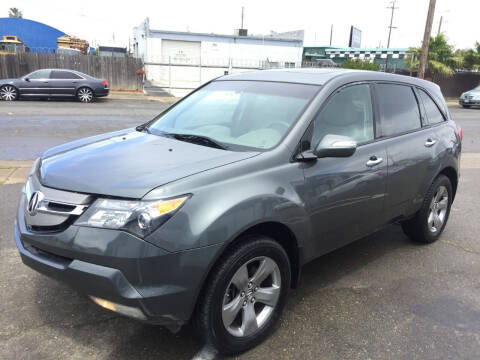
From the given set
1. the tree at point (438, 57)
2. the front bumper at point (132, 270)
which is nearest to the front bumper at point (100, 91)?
the front bumper at point (132, 270)

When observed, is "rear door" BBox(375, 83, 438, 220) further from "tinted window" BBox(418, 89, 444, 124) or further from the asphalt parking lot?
the asphalt parking lot

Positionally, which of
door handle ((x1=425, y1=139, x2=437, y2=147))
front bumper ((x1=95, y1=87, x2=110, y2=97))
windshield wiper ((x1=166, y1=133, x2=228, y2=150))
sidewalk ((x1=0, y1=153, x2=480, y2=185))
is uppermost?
windshield wiper ((x1=166, y1=133, x2=228, y2=150))

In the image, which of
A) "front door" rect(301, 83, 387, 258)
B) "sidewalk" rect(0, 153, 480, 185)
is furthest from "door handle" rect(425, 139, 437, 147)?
"sidewalk" rect(0, 153, 480, 185)

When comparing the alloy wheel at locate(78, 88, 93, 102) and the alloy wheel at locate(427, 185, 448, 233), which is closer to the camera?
the alloy wheel at locate(427, 185, 448, 233)

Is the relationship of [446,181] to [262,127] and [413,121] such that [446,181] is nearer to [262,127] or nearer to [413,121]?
[413,121]

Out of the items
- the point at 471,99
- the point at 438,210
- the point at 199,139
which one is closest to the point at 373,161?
the point at 199,139

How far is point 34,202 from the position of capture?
2652 millimetres

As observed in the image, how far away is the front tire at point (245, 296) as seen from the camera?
2523 mm

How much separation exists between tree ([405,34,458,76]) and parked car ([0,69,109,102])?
22.5 meters

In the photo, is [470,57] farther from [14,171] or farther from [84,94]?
[14,171]

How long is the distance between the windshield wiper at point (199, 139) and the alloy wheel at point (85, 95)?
55.3ft

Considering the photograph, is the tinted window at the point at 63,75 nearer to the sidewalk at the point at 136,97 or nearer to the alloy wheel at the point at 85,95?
the alloy wheel at the point at 85,95

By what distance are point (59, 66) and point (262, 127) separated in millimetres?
24001

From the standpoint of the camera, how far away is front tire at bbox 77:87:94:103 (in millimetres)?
18750
